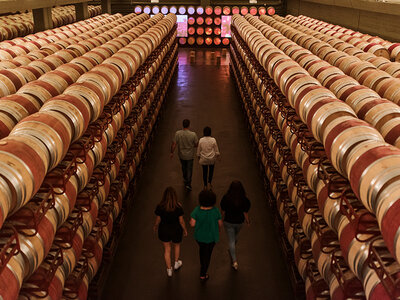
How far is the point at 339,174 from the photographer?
357cm

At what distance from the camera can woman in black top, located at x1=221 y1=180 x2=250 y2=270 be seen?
500 cm

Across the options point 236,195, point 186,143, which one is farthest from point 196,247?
point 186,143

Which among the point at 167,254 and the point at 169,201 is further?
the point at 167,254

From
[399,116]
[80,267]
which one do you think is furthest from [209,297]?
[399,116]

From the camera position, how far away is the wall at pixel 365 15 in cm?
954

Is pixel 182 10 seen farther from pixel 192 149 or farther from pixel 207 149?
pixel 207 149

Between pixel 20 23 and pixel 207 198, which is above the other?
pixel 20 23

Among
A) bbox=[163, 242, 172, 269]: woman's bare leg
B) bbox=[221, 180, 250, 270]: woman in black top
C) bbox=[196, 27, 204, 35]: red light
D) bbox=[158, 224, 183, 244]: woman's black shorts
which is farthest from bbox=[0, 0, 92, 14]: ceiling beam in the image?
bbox=[196, 27, 204, 35]: red light

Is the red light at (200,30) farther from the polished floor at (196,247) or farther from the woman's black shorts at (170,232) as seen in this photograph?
the woman's black shorts at (170,232)

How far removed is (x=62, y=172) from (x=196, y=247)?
2615mm

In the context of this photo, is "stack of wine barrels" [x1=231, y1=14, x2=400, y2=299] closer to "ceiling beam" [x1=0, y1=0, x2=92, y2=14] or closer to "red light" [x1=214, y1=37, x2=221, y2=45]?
"ceiling beam" [x1=0, y1=0, x2=92, y2=14]

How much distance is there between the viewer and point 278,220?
19.1ft

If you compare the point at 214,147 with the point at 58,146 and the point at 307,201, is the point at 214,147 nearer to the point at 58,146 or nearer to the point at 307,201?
the point at 307,201

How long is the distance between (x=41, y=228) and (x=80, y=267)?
1098 mm
